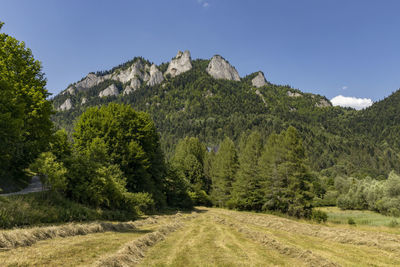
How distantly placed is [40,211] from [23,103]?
11968mm

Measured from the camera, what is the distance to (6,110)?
74.5 ft

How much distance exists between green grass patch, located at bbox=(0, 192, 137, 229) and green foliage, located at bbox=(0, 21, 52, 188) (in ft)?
22.8

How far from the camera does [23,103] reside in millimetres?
24156

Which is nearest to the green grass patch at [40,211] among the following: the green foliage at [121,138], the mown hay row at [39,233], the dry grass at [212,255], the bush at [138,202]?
the mown hay row at [39,233]

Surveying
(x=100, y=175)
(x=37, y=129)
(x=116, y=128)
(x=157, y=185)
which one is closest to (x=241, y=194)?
(x=157, y=185)

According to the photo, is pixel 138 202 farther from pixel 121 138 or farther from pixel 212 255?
pixel 212 255

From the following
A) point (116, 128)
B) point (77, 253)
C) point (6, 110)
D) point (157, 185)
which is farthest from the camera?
point (157, 185)

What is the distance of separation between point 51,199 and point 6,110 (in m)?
9.31

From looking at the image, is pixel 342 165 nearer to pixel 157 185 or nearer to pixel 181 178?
pixel 181 178

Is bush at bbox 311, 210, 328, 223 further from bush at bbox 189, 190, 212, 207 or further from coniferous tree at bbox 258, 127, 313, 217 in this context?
bush at bbox 189, 190, 212, 207

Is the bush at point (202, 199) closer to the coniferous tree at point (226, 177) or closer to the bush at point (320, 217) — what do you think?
the coniferous tree at point (226, 177)

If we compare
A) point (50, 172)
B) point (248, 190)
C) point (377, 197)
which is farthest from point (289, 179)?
point (377, 197)

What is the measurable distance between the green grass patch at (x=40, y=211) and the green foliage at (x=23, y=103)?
696cm

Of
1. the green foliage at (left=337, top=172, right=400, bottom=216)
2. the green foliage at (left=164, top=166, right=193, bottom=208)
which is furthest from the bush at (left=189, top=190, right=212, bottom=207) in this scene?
the green foliage at (left=337, top=172, right=400, bottom=216)
